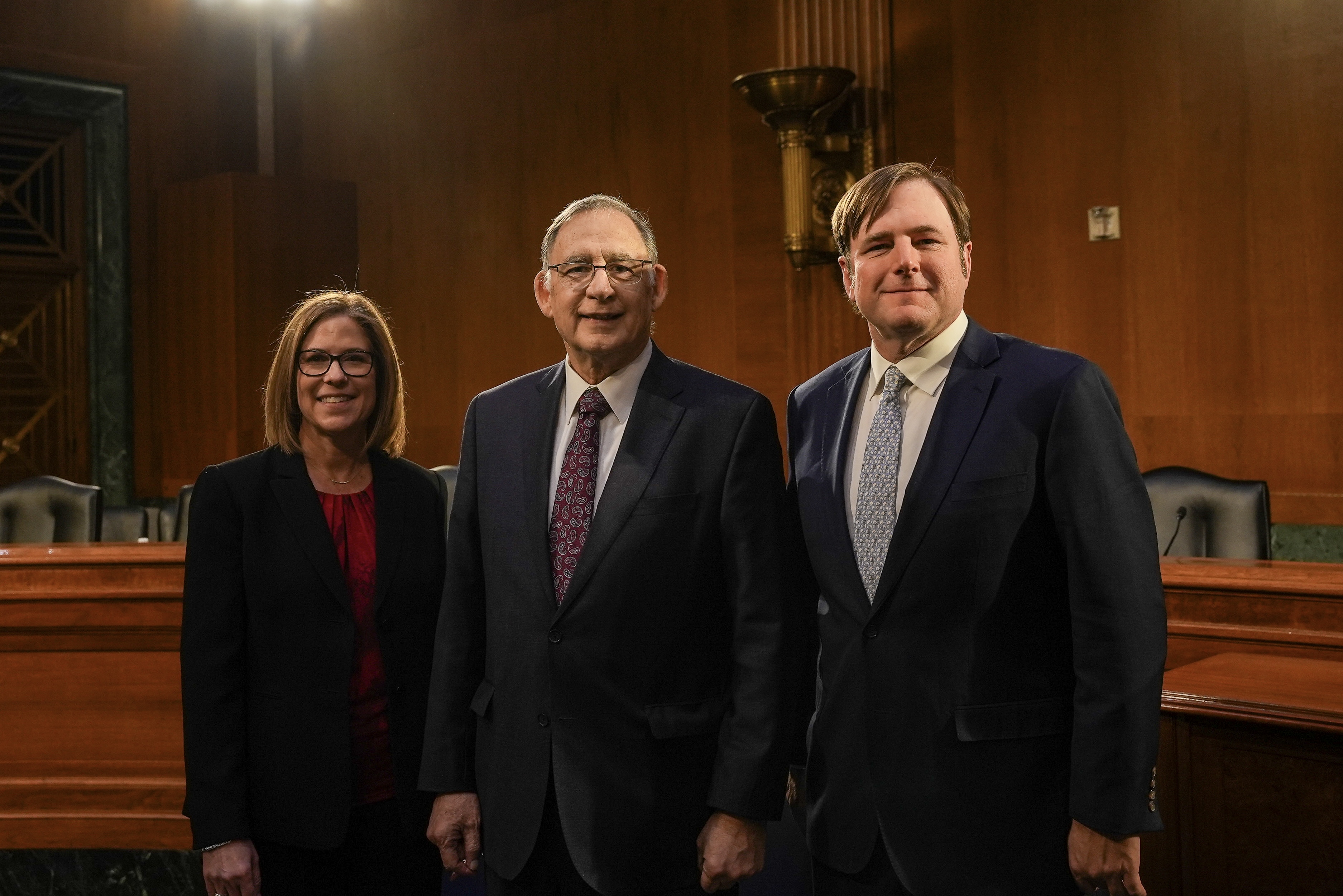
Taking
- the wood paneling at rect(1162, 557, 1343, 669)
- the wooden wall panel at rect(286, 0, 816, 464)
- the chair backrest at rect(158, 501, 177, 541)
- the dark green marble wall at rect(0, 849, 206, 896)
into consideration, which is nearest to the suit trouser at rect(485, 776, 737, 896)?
the wood paneling at rect(1162, 557, 1343, 669)

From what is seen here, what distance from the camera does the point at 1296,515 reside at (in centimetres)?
465

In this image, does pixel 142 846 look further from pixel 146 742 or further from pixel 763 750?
pixel 763 750

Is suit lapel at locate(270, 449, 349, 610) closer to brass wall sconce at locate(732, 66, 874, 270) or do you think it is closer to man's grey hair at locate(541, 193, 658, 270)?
man's grey hair at locate(541, 193, 658, 270)

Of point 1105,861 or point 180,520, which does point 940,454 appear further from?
point 180,520

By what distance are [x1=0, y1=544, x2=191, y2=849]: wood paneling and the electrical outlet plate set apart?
360 centimetres

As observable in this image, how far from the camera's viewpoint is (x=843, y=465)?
179cm

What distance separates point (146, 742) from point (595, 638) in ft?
5.23

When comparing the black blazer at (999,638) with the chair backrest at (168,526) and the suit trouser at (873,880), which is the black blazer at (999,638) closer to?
the suit trouser at (873,880)

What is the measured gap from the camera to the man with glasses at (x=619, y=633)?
68.7 inches

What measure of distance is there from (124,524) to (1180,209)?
4.22m

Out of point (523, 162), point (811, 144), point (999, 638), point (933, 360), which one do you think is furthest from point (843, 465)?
point (523, 162)

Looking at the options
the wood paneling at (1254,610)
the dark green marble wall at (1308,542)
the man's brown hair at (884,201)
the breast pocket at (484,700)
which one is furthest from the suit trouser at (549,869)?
the dark green marble wall at (1308,542)

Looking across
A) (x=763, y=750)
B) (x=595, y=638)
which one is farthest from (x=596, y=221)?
(x=763, y=750)

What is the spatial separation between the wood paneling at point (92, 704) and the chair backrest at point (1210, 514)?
2.49 meters
